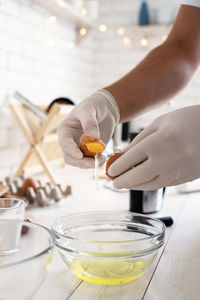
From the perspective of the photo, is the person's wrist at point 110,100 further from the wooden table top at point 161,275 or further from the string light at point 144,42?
the string light at point 144,42

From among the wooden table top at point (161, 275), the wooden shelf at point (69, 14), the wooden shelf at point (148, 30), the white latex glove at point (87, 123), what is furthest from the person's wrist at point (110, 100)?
the wooden shelf at point (148, 30)

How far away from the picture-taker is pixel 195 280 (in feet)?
2.42

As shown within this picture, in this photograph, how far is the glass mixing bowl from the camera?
50cm

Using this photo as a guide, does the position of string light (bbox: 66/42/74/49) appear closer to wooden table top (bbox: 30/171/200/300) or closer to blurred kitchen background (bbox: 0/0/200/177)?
blurred kitchen background (bbox: 0/0/200/177)

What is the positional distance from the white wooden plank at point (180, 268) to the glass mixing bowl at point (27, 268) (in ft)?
0.67

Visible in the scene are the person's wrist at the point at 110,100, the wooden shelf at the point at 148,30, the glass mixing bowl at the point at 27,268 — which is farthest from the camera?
the wooden shelf at the point at 148,30

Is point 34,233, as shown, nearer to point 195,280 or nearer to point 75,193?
point 195,280

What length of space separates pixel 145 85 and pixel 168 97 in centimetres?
14

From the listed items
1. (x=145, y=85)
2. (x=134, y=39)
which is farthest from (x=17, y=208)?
(x=134, y=39)

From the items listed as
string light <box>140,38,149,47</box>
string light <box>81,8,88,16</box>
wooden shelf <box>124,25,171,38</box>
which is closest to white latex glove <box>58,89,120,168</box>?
string light <box>81,8,88,16</box>

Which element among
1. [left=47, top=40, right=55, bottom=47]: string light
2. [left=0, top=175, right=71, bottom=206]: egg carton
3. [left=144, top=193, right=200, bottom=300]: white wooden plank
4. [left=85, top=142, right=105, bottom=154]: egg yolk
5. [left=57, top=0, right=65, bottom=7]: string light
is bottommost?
[left=0, top=175, right=71, bottom=206]: egg carton

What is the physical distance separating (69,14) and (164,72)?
130 cm

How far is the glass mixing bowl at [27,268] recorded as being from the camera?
1.63ft

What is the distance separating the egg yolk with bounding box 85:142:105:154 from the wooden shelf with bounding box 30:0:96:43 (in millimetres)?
1422
